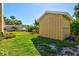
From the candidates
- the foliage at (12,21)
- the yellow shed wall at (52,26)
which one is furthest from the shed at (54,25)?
the foliage at (12,21)

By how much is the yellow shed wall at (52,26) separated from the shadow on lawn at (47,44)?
0.07 metres

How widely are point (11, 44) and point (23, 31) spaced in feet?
0.75

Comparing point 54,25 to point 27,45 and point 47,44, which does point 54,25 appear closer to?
point 47,44

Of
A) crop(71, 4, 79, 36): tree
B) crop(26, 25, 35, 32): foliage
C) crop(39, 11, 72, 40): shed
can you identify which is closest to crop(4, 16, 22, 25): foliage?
crop(26, 25, 35, 32): foliage

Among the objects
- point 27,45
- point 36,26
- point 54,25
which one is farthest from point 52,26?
point 27,45

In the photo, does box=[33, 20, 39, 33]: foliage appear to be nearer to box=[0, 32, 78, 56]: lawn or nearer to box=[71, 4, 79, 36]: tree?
box=[0, 32, 78, 56]: lawn

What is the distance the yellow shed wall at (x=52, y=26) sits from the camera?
11.7 feet

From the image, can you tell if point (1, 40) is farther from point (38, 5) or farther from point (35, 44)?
point (38, 5)

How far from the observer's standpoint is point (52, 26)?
358 centimetres

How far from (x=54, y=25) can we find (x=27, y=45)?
1.42 feet

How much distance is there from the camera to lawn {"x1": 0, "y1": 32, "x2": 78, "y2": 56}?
3543mm

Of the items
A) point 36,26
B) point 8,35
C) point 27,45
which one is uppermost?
point 36,26

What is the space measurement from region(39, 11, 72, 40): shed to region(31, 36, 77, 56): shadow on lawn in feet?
0.18

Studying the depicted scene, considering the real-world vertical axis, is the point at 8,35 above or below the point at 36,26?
below
